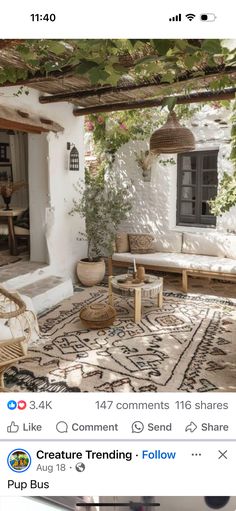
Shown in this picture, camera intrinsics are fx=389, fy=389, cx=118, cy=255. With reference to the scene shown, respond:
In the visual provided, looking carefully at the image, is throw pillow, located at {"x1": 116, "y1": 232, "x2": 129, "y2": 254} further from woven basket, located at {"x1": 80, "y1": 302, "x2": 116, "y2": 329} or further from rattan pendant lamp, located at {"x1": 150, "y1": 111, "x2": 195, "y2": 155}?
rattan pendant lamp, located at {"x1": 150, "y1": 111, "x2": 195, "y2": 155}

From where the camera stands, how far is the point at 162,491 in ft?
3.32

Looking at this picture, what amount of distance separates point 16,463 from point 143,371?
2.47 meters

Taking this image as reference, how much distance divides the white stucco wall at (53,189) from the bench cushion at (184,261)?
1.02 meters

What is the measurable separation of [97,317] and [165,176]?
11.8ft

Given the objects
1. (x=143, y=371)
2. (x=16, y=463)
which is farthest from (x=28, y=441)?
(x=143, y=371)

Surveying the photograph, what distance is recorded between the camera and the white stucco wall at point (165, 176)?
6.48 m

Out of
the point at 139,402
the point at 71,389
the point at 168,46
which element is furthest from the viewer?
the point at 71,389

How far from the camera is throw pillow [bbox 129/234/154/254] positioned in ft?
22.2

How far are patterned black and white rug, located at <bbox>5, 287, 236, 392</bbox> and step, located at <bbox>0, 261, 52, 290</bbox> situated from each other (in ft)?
1.98

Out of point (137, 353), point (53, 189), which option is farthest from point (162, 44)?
point (53, 189)

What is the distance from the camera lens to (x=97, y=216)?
6.59 m
